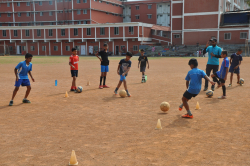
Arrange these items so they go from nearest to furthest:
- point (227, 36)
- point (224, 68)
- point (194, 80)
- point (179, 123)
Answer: point (179, 123), point (194, 80), point (224, 68), point (227, 36)

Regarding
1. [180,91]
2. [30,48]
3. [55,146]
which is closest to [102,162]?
[55,146]

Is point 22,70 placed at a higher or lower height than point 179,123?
Result: higher

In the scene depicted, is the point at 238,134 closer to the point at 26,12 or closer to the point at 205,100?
the point at 205,100

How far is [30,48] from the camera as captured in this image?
235 ft

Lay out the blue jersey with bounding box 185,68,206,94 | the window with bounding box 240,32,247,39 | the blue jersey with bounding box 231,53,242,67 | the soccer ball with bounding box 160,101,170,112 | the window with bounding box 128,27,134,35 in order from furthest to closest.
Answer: the window with bounding box 128,27,134,35
the window with bounding box 240,32,247,39
the blue jersey with bounding box 231,53,242,67
the soccer ball with bounding box 160,101,170,112
the blue jersey with bounding box 185,68,206,94

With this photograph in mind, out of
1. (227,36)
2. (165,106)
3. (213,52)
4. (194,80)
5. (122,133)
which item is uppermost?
(227,36)

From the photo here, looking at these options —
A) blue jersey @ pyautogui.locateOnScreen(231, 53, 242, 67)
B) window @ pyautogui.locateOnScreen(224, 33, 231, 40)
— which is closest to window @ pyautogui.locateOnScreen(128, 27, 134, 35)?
window @ pyautogui.locateOnScreen(224, 33, 231, 40)

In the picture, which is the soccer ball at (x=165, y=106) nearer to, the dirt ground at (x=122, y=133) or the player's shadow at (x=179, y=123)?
the dirt ground at (x=122, y=133)

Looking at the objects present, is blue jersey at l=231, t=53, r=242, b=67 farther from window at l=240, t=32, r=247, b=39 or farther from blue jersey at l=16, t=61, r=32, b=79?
window at l=240, t=32, r=247, b=39

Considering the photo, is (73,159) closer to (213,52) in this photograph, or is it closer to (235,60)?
(213,52)

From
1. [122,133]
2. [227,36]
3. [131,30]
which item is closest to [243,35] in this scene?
[227,36]

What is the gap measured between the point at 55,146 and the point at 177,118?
3.50 metres

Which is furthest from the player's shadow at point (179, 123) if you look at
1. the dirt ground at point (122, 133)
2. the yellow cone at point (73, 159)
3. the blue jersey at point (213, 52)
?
the blue jersey at point (213, 52)

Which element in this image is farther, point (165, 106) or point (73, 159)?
point (165, 106)
